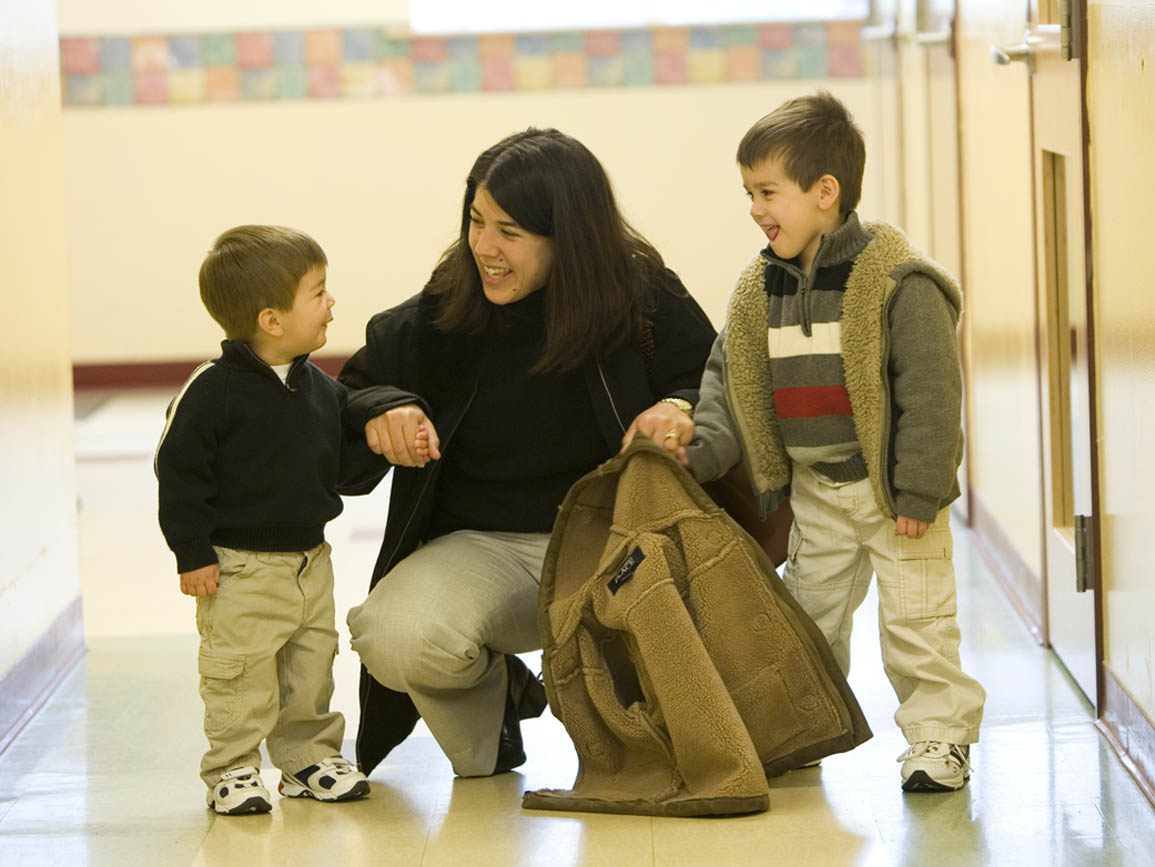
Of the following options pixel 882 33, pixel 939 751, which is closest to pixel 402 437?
pixel 939 751

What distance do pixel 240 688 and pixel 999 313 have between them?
7.10ft

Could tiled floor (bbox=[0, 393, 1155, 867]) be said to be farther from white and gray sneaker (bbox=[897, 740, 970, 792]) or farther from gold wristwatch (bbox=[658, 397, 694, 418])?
gold wristwatch (bbox=[658, 397, 694, 418])

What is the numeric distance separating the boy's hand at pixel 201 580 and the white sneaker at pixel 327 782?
13.1 inches

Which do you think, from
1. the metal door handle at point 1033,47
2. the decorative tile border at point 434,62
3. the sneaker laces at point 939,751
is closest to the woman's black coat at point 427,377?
the sneaker laces at point 939,751

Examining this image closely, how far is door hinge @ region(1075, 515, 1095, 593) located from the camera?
271 cm

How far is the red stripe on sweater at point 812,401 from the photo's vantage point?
2275 millimetres

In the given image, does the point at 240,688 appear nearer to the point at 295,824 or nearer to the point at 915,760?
the point at 295,824

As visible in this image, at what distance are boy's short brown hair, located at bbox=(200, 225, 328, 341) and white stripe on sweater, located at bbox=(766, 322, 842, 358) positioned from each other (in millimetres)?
652

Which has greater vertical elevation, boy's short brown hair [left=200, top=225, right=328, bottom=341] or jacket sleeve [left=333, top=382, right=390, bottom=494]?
boy's short brown hair [left=200, top=225, right=328, bottom=341]

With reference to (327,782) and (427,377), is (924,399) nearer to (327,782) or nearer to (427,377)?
(427,377)

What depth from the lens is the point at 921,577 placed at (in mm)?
2283

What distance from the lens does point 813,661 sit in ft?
7.34

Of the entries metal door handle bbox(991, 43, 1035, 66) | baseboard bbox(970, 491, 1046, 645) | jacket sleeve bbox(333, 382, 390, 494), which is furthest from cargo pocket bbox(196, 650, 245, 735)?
metal door handle bbox(991, 43, 1035, 66)

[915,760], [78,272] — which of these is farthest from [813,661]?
[78,272]
